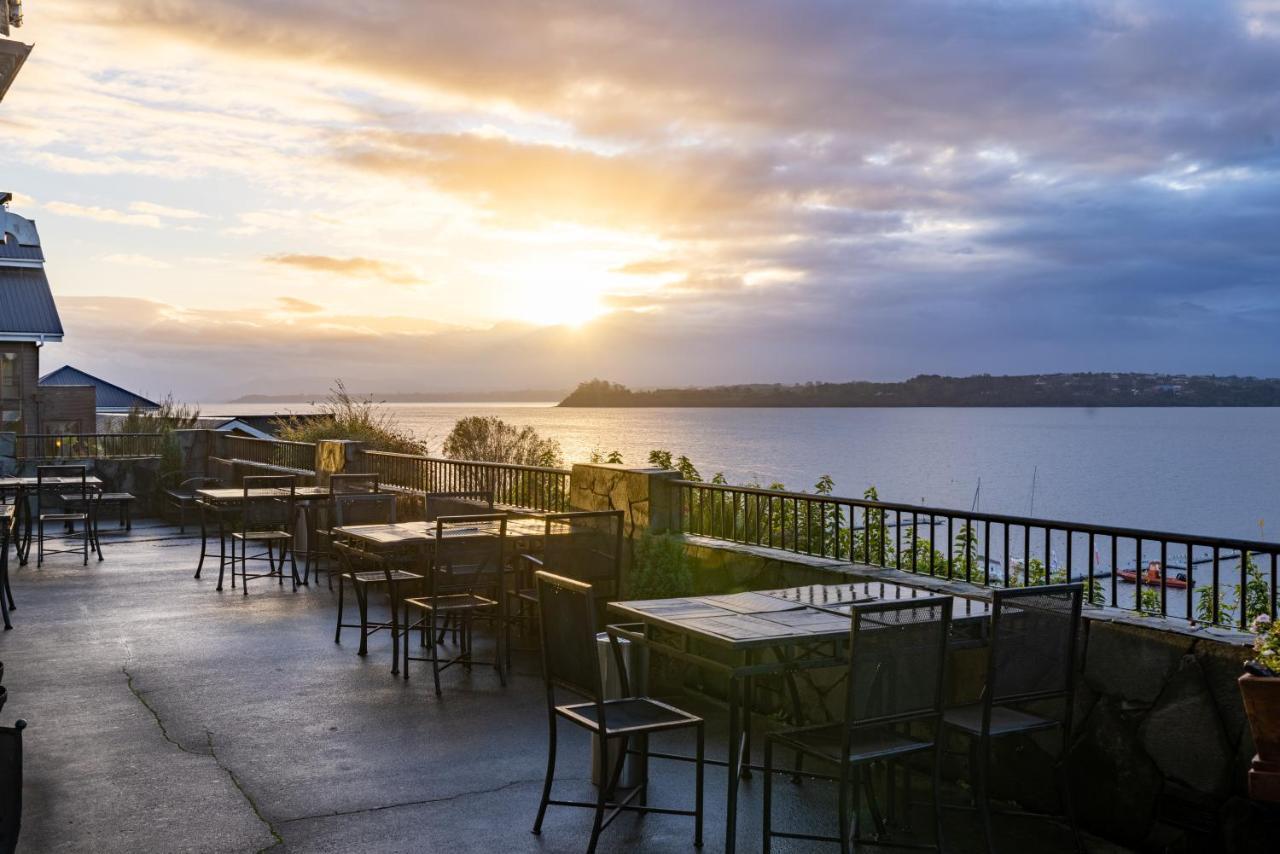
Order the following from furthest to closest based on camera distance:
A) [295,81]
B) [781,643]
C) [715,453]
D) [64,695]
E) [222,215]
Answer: [715,453], [222,215], [295,81], [64,695], [781,643]

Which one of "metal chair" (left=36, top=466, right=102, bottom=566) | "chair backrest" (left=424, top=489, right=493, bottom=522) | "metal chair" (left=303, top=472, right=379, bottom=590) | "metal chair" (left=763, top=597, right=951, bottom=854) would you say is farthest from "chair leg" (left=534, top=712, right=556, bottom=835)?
"metal chair" (left=36, top=466, right=102, bottom=566)

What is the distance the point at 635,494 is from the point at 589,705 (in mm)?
3437

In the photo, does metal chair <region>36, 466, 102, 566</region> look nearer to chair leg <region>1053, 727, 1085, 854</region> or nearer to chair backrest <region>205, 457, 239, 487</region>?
chair backrest <region>205, 457, 239, 487</region>

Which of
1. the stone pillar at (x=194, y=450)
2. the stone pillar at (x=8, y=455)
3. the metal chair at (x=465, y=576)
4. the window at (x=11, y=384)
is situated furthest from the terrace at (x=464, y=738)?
the window at (x=11, y=384)

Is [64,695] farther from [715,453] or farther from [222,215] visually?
[715,453]

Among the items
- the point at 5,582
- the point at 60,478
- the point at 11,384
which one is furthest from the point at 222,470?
the point at 11,384

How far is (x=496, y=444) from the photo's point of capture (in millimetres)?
21438

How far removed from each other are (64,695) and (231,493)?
5173 millimetres

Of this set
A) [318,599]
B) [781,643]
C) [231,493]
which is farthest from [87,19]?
[781,643]

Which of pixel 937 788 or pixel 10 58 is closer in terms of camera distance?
pixel 937 788

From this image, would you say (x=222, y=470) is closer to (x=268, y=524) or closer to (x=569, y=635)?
(x=268, y=524)

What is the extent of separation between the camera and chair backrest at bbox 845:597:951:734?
388cm

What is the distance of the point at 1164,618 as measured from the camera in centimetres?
485

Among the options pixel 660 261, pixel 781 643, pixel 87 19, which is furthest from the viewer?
pixel 660 261
